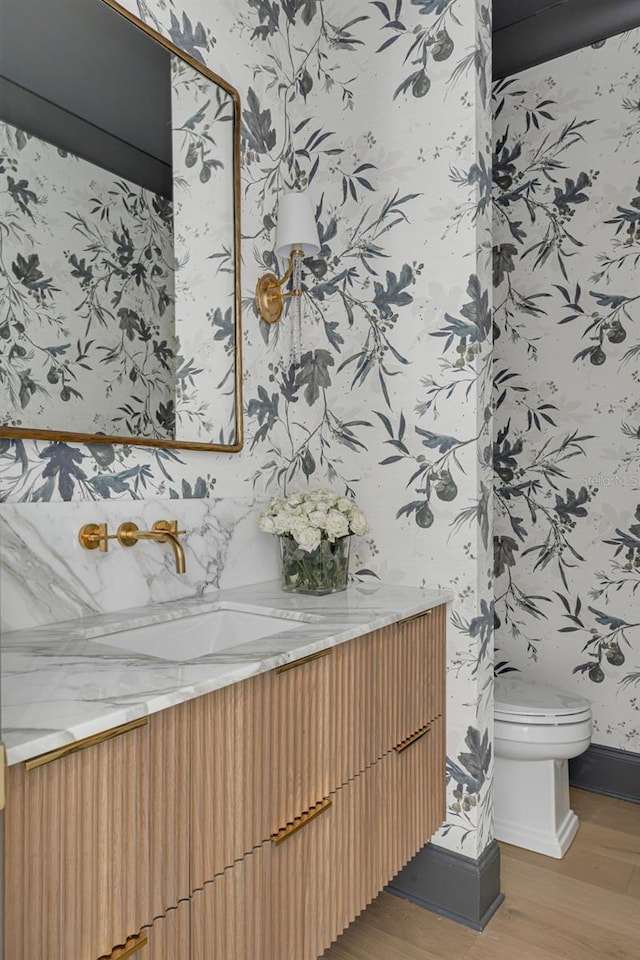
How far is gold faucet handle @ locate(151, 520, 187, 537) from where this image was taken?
1.50 metres

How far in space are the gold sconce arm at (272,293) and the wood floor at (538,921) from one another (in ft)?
5.42

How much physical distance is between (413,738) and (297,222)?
1.39 metres

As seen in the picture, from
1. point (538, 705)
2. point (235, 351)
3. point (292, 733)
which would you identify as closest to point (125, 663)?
point (292, 733)

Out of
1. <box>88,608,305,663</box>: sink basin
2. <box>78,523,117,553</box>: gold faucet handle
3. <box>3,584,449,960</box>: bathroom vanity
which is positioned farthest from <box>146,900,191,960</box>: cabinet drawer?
<box>78,523,117,553</box>: gold faucet handle

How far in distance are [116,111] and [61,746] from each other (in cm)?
136

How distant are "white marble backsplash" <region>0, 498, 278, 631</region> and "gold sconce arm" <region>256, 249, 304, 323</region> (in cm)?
56

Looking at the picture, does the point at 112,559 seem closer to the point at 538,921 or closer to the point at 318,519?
the point at 318,519

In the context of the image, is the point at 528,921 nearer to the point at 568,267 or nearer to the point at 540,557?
the point at 540,557

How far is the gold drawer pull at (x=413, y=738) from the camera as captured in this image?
60.5 inches

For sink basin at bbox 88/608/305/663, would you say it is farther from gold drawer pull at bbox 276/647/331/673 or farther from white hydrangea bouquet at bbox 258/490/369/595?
white hydrangea bouquet at bbox 258/490/369/595

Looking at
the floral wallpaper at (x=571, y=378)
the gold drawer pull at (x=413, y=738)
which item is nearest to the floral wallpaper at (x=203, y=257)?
the gold drawer pull at (x=413, y=738)

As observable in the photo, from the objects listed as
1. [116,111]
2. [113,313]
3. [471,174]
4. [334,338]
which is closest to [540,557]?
[334,338]

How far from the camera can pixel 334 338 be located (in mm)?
2002

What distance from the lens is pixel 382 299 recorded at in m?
1.90
